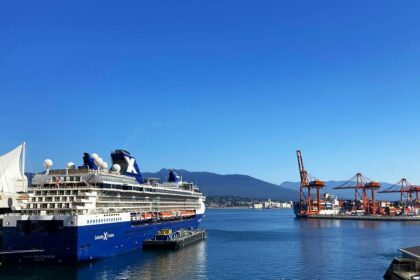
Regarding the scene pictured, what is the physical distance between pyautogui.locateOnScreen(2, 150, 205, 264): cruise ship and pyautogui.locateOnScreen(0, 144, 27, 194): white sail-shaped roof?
46.2 feet

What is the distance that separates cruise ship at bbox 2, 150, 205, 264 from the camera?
133 ft

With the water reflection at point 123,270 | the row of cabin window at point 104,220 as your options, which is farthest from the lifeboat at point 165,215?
the row of cabin window at point 104,220

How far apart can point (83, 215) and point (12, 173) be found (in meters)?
26.8

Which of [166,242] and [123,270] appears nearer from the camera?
[123,270]

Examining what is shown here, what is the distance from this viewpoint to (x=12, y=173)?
62.8 m

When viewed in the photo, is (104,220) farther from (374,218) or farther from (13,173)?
(374,218)

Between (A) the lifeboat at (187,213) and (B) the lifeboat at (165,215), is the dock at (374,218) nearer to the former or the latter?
(A) the lifeboat at (187,213)

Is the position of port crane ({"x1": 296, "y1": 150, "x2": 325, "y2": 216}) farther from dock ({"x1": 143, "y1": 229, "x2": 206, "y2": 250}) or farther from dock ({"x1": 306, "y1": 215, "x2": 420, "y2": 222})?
dock ({"x1": 143, "y1": 229, "x2": 206, "y2": 250})

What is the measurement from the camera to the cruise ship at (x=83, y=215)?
40.5m

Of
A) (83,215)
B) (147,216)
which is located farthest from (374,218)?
(83,215)

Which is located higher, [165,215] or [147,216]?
[147,216]

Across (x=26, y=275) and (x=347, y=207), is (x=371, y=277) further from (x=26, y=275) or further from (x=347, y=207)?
(x=347, y=207)

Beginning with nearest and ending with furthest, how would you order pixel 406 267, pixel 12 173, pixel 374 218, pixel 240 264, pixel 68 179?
pixel 406 267 < pixel 240 264 < pixel 68 179 < pixel 12 173 < pixel 374 218

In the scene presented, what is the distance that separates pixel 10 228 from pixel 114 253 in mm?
10502
